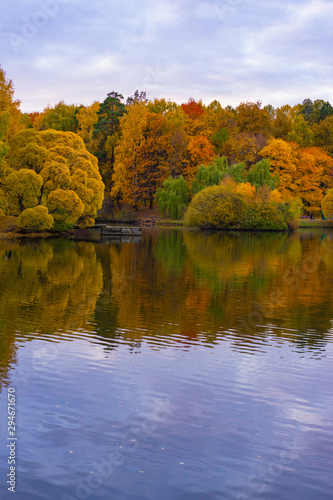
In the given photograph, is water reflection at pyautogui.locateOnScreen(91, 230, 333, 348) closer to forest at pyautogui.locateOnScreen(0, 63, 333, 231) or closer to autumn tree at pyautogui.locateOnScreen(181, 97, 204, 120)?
forest at pyautogui.locateOnScreen(0, 63, 333, 231)

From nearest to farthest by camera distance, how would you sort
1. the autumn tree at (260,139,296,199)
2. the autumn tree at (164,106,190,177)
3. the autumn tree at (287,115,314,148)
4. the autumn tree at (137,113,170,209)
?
the autumn tree at (260,139,296,199)
the autumn tree at (137,113,170,209)
the autumn tree at (164,106,190,177)
the autumn tree at (287,115,314,148)

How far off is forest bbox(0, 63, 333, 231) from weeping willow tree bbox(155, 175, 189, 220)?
0.14 metres

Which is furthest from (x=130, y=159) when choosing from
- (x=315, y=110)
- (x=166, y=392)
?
(x=166, y=392)

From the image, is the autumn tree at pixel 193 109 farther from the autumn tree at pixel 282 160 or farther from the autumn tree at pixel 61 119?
the autumn tree at pixel 282 160

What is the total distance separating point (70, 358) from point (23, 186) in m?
34.1

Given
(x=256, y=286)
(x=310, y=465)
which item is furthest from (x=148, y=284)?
(x=310, y=465)

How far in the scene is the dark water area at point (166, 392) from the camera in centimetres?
634

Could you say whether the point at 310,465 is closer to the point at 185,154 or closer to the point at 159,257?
the point at 159,257

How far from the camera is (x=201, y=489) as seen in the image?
6.11 metres

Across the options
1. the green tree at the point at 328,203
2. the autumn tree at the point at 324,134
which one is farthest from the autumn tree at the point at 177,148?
the autumn tree at the point at 324,134

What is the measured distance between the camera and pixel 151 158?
3241 inches

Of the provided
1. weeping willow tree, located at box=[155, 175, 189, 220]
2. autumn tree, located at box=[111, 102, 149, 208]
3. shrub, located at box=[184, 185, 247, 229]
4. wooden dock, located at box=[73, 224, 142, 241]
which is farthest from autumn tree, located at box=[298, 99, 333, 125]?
wooden dock, located at box=[73, 224, 142, 241]

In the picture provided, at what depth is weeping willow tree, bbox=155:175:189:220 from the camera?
7306 centimetres

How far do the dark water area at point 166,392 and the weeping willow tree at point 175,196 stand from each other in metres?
53.5
